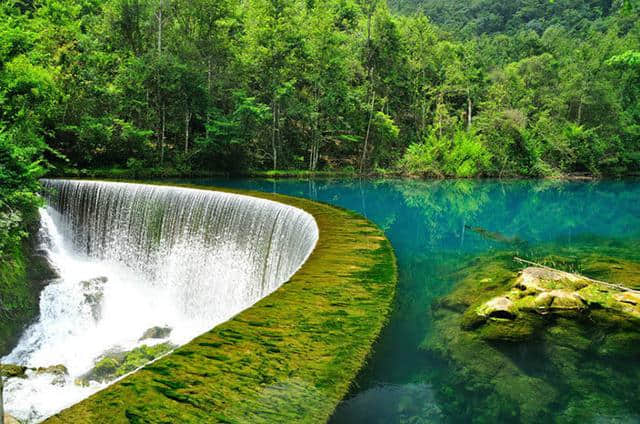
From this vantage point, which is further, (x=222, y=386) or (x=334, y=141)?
(x=334, y=141)

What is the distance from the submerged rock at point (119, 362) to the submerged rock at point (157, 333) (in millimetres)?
624

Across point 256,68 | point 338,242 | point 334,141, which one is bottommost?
point 338,242

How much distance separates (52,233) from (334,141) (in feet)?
59.7

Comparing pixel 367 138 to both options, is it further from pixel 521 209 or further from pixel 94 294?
pixel 94 294

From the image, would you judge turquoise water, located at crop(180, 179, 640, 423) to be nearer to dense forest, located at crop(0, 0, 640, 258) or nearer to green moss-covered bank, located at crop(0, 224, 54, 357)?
dense forest, located at crop(0, 0, 640, 258)

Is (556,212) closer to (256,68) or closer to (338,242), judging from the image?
(338,242)

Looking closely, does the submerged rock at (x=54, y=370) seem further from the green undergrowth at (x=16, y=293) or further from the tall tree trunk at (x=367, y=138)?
the tall tree trunk at (x=367, y=138)

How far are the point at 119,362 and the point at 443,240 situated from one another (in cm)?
686

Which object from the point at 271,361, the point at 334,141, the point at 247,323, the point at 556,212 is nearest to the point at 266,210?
the point at 247,323

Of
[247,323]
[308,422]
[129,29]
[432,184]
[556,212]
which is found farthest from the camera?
[432,184]

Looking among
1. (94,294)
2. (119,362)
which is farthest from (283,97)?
(119,362)

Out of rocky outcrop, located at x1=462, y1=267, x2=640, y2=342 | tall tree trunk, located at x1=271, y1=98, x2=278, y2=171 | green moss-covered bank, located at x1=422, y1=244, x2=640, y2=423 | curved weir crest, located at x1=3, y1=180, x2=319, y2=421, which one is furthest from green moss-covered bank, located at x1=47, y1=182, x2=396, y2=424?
tall tree trunk, located at x1=271, y1=98, x2=278, y2=171

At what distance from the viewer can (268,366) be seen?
8.75 feet

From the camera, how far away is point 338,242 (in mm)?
6066
